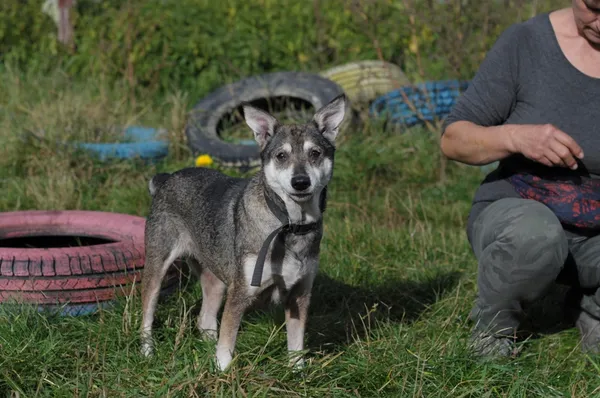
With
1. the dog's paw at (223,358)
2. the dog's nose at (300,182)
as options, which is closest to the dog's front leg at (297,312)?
the dog's paw at (223,358)

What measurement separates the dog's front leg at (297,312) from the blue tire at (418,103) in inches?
144

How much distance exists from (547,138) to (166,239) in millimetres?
1802

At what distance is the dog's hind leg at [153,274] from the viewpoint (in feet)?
13.0

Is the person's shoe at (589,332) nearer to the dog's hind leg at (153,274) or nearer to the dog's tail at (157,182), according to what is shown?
the dog's hind leg at (153,274)

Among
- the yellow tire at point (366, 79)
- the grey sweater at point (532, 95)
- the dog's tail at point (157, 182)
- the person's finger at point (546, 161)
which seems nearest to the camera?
the person's finger at point (546, 161)

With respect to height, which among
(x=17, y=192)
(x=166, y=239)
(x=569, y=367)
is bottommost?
(x=17, y=192)

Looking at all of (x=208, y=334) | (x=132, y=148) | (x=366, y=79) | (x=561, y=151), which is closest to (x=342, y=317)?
(x=208, y=334)

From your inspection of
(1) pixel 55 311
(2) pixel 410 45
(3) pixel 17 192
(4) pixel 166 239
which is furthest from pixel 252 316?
(2) pixel 410 45

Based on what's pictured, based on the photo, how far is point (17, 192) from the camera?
234 inches

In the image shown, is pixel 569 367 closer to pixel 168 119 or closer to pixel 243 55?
pixel 168 119

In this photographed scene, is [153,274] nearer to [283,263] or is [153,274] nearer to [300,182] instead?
[283,263]

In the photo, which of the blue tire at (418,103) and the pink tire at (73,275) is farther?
the blue tire at (418,103)

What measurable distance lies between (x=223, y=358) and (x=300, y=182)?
0.78 m

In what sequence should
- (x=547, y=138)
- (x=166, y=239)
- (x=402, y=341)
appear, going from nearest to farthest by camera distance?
(x=547, y=138)
(x=402, y=341)
(x=166, y=239)
